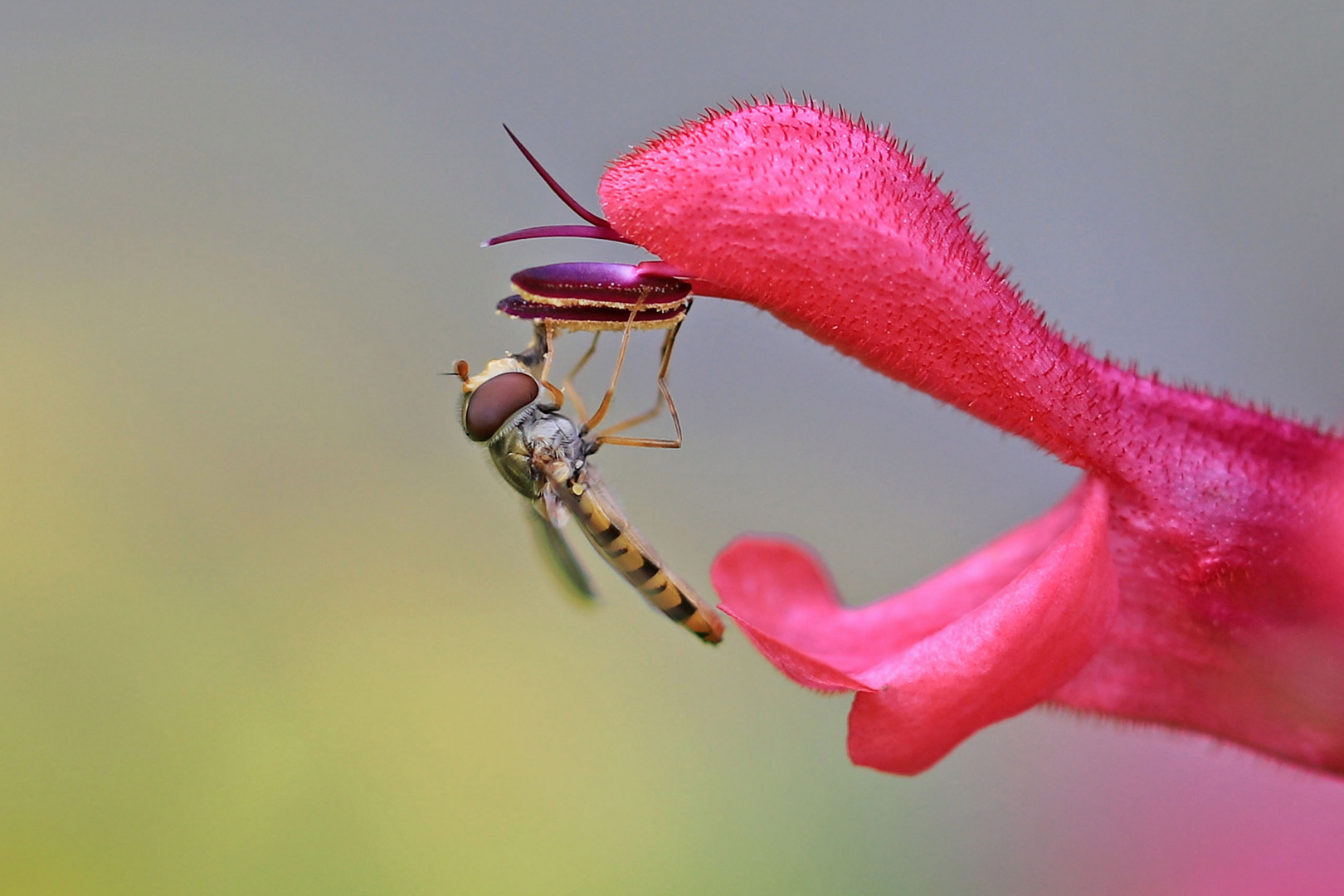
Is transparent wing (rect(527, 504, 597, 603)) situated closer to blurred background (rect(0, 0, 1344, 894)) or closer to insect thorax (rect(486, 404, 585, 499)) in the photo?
insect thorax (rect(486, 404, 585, 499))

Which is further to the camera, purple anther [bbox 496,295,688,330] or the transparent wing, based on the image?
the transparent wing

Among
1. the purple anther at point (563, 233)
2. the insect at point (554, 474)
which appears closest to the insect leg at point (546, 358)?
the insect at point (554, 474)

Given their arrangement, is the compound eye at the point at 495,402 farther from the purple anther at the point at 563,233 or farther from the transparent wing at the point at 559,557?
the purple anther at the point at 563,233

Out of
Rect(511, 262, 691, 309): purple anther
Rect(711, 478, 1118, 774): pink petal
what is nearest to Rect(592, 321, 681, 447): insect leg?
Rect(511, 262, 691, 309): purple anther

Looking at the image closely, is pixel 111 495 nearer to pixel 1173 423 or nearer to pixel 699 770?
pixel 699 770

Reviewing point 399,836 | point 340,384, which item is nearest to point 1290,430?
point 399,836

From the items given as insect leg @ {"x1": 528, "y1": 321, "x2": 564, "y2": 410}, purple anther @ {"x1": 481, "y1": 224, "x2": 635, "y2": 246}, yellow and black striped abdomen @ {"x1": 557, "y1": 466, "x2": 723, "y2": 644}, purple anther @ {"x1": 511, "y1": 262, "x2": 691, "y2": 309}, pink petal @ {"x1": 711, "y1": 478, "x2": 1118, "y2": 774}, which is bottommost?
pink petal @ {"x1": 711, "y1": 478, "x2": 1118, "y2": 774}
